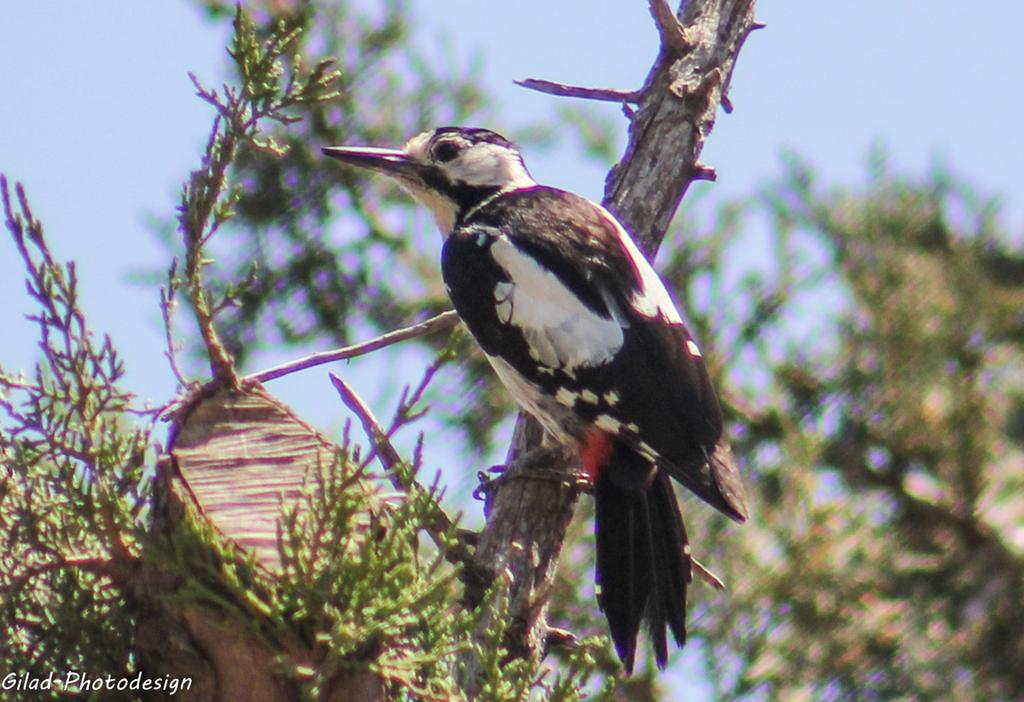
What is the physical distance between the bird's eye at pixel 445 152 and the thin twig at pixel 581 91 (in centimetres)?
68

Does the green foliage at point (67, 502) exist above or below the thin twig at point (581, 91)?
below

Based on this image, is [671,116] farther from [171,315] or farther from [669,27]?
[171,315]

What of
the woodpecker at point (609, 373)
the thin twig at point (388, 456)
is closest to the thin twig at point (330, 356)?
the thin twig at point (388, 456)

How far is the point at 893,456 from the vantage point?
12.8ft

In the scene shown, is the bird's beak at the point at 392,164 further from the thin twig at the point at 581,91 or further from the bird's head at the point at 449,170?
the thin twig at the point at 581,91

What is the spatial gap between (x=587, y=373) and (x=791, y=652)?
103 centimetres

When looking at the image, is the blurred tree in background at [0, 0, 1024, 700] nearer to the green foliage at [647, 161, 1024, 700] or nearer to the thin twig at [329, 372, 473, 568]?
the green foliage at [647, 161, 1024, 700]

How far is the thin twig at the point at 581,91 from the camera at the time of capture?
131 inches

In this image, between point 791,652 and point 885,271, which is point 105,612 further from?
point 885,271

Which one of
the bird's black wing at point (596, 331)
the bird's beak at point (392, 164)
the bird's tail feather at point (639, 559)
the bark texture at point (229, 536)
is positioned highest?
the bird's beak at point (392, 164)

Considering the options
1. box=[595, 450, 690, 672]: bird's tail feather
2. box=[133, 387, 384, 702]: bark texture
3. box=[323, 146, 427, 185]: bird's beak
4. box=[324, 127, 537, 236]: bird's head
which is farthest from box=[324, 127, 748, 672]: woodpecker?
box=[133, 387, 384, 702]: bark texture

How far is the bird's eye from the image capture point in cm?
403

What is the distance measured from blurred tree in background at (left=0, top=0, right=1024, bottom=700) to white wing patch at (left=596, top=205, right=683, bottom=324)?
2.34 ft

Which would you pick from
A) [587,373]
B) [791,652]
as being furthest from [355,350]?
[791,652]
